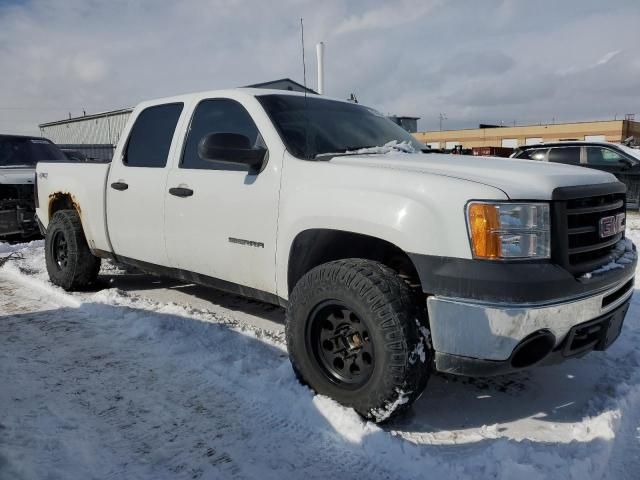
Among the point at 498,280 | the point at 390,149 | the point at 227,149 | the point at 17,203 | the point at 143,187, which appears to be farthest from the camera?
the point at 17,203

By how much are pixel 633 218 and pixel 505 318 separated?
1000 cm

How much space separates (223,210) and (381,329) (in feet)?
4.85

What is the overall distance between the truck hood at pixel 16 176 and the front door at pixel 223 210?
4.66m

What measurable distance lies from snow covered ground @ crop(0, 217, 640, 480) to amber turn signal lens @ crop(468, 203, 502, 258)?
93cm

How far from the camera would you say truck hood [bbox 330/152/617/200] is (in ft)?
8.06

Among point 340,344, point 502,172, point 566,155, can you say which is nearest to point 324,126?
point 502,172

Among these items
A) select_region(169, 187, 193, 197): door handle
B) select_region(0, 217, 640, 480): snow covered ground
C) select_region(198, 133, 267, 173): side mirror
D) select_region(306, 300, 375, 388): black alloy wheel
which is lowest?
select_region(0, 217, 640, 480): snow covered ground

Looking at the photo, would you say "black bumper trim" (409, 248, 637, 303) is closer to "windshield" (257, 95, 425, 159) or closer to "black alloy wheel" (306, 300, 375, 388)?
"black alloy wheel" (306, 300, 375, 388)

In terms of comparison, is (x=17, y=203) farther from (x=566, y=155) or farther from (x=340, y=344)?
(x=566, y=155)

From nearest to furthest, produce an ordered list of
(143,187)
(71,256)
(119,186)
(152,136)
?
(143,187) < (152,136) < (119,186) < (71,256)

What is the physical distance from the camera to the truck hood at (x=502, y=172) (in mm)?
2457

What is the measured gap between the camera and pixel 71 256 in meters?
5.14

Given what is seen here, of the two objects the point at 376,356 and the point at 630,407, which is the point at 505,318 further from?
the point at 630,407

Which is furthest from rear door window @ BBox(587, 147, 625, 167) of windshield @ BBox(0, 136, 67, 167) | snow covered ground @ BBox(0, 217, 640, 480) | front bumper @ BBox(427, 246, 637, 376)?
windshield @ BBox(0, 136, 67, 167)
